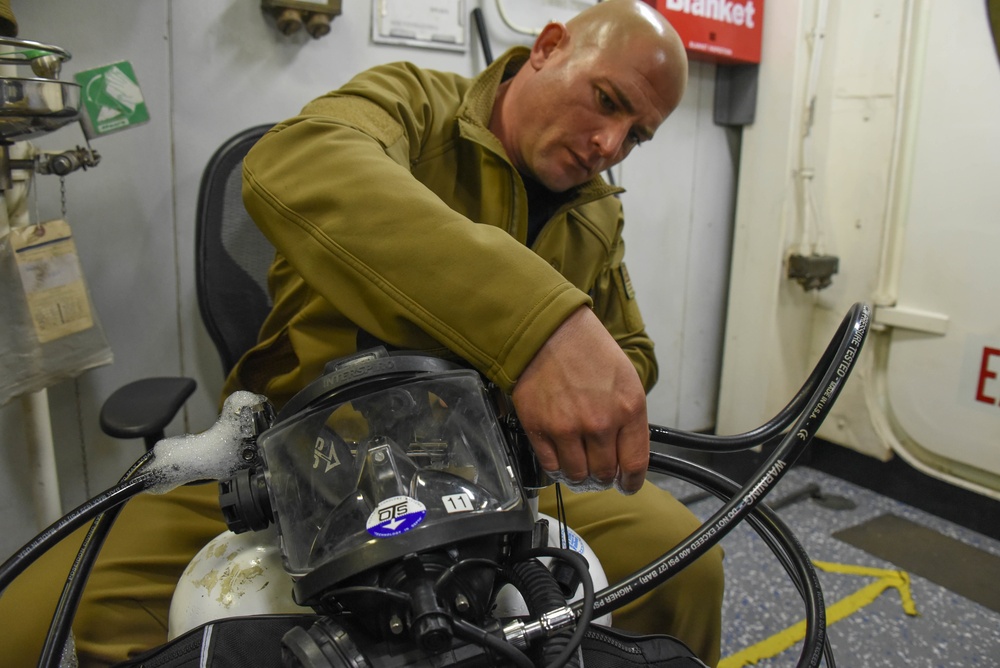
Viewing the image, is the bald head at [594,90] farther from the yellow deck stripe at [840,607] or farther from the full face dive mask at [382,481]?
the yellow deck stripe at [840,607]

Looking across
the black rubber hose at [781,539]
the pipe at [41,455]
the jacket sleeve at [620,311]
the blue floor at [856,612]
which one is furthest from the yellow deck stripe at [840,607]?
the pipe at [41,455]

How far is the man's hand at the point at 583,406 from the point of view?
0.51m

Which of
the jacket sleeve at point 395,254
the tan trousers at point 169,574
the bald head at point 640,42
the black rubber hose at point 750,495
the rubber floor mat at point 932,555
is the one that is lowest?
the rubber floor mat at point 932,555

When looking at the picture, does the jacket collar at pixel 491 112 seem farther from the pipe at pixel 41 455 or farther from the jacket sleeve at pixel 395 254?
the pipe at pixel 41 455

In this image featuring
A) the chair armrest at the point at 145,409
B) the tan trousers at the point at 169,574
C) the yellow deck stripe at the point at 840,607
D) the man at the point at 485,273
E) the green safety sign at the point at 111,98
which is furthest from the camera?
the yellow deck stripe at the point at 840,607

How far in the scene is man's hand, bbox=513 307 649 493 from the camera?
51cm

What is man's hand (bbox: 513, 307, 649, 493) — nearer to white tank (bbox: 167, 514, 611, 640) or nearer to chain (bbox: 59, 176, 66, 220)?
white tank (bbox: 167, 514, 611, 640)

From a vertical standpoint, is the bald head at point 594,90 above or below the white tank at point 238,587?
above

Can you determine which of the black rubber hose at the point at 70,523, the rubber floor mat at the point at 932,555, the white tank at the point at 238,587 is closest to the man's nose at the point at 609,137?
the white tank at the point at 238,587

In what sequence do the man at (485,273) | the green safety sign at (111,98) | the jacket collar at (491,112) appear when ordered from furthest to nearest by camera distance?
the green safety sign at (111,98), the jacket collar at (491,112), the man at (485,273)

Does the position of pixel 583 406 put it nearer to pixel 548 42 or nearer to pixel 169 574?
pixel 169 574

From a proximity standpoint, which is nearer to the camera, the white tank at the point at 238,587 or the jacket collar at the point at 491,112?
the white tank at the point at 238,587

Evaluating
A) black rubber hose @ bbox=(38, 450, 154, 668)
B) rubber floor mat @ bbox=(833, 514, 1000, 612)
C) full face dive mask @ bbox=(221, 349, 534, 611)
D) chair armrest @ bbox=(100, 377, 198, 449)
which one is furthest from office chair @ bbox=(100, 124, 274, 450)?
rubber floor mat @ bbox=(833, 514, 1000, 612)

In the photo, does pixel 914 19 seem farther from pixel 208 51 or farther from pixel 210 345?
pixel 210 345
